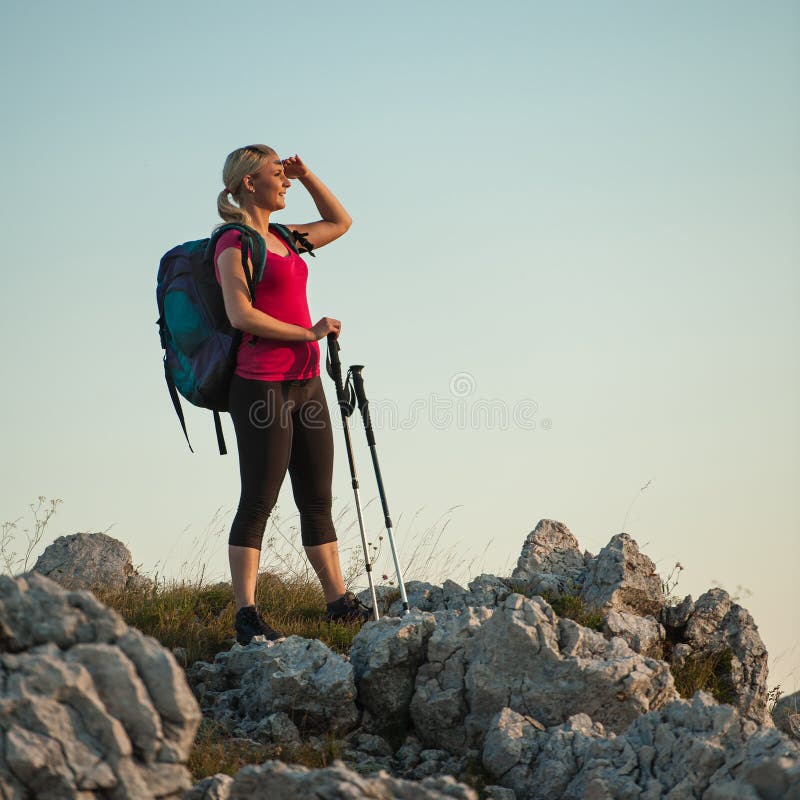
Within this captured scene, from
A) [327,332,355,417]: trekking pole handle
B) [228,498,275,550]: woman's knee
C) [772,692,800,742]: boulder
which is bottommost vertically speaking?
[772,692,800,742]: boulder

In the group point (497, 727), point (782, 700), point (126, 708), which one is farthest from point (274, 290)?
point (782, 700)

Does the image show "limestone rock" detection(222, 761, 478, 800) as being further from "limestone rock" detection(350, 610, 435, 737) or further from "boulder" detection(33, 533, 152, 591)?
"boulder" detection(33, 533, 152, 591)

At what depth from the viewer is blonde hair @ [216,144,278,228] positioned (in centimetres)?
798

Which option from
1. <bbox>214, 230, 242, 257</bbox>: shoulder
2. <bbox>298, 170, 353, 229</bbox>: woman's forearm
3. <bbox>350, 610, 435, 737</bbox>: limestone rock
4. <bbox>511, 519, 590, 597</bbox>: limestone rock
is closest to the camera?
<bbox>350, 610, 435, 737</bbox>: limestone rock

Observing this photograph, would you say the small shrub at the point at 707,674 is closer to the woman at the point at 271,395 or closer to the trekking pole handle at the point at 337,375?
the woman at the point at 271,395

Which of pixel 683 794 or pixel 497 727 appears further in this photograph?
pixel 497 727

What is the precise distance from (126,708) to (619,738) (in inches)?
114

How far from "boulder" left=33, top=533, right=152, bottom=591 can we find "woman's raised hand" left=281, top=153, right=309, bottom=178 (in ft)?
13.7

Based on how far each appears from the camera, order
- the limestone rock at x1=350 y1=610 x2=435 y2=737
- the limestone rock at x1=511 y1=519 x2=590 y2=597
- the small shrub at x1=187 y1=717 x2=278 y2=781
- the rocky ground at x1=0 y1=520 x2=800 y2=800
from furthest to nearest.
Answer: the limestone rock at x1=511 y1=519 x2=590 y2=597 < the limestone rock at x1=350 y1=610 x2=435 y2=737 < the small shrub at x1=187 y1=717 x2=278 y2=781 < the rocky ground at x1=0 y1=520 x2=800 y2=800

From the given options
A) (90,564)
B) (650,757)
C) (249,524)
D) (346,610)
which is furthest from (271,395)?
(650,757)

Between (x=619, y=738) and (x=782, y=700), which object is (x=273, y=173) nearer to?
(x=619, y=738)

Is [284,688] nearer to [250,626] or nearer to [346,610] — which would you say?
[250,626]

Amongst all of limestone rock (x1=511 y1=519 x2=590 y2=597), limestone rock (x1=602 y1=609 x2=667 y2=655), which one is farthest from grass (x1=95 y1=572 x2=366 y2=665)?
limestone rock (x1=602 y1=609 x2=667 y2=655)

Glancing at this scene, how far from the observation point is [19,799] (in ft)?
13.4
